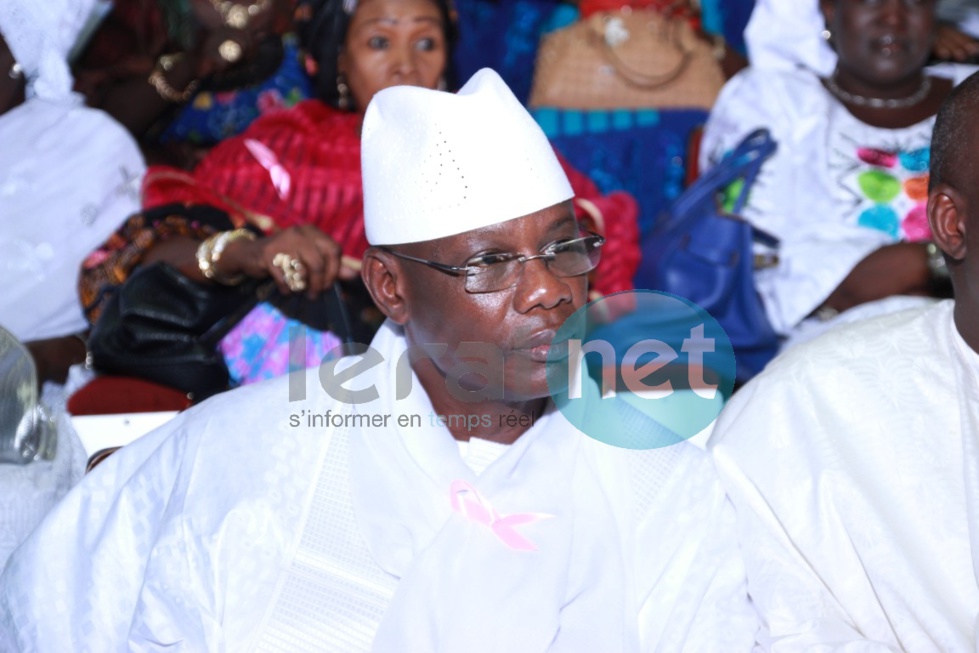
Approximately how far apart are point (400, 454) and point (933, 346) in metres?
1.09

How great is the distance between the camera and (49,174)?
3535 mm

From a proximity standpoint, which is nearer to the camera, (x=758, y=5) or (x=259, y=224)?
(x=259, y=224)

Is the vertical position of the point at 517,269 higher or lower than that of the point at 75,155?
higher

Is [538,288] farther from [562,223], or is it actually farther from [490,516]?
[490,516]

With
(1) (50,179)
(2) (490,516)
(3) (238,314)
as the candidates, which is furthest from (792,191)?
(1) (50,179)

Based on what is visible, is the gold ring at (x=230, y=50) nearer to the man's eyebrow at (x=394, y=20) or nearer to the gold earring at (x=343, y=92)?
the gold earring at (x=343, y=92)

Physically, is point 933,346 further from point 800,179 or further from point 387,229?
point 800,179

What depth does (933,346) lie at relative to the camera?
235 cm

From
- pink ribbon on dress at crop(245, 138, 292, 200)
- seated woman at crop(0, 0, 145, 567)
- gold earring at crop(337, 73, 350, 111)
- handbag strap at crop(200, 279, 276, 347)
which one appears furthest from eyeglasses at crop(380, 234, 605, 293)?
gold earring at crop(337, 73, 350, 111)

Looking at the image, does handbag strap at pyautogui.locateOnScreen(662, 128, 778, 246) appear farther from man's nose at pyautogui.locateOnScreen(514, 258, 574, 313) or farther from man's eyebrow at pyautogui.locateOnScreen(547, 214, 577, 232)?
man's nose at pyautogui.locateOnScreen(514, 258, 574, 313)

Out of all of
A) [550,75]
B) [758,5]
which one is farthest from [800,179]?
[550,75]

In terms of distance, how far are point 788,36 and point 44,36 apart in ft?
7.82

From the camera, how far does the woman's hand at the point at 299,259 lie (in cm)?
279

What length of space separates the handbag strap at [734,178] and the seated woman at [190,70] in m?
1.45
